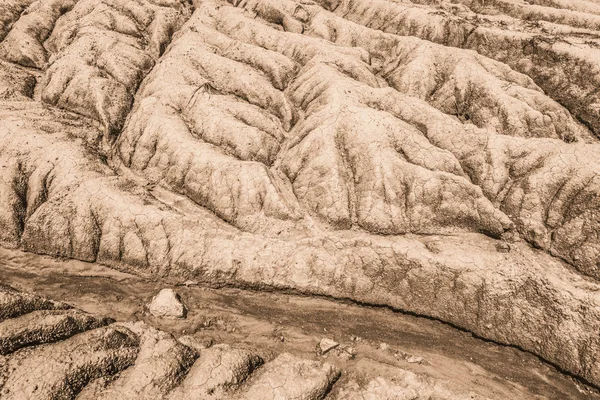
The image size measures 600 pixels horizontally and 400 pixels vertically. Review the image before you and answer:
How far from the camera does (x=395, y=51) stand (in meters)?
26.9

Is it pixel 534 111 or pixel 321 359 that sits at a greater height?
pixel 534 111

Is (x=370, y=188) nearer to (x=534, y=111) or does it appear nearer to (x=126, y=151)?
(x=534, y=111)

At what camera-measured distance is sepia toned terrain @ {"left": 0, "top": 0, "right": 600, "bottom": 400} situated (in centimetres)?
1175

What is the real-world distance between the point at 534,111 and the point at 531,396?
15708mm

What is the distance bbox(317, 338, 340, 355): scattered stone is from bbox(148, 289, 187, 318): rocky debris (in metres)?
6.12

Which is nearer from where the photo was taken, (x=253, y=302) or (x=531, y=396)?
(x=531, y=396)

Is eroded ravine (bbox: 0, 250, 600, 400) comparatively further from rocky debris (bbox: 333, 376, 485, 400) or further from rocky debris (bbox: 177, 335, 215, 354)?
rocky debris (bbox: 333, 376, 485, 400)

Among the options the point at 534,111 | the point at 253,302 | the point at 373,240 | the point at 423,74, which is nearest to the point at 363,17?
the point at 423,74

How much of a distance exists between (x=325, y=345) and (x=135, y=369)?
7048mm

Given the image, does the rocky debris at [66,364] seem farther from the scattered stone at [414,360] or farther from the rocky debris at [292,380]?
the scattered stone at [414,360]

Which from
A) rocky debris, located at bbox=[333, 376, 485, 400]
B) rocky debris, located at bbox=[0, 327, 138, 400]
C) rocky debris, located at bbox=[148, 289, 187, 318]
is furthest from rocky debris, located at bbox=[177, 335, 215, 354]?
rocky debris, located at bbox=[333, 376, 485, 400]

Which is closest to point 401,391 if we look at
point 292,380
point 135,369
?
point 292,380

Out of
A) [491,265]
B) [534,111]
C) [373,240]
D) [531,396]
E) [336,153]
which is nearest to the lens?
[531,396]

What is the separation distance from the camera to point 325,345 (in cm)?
1395
